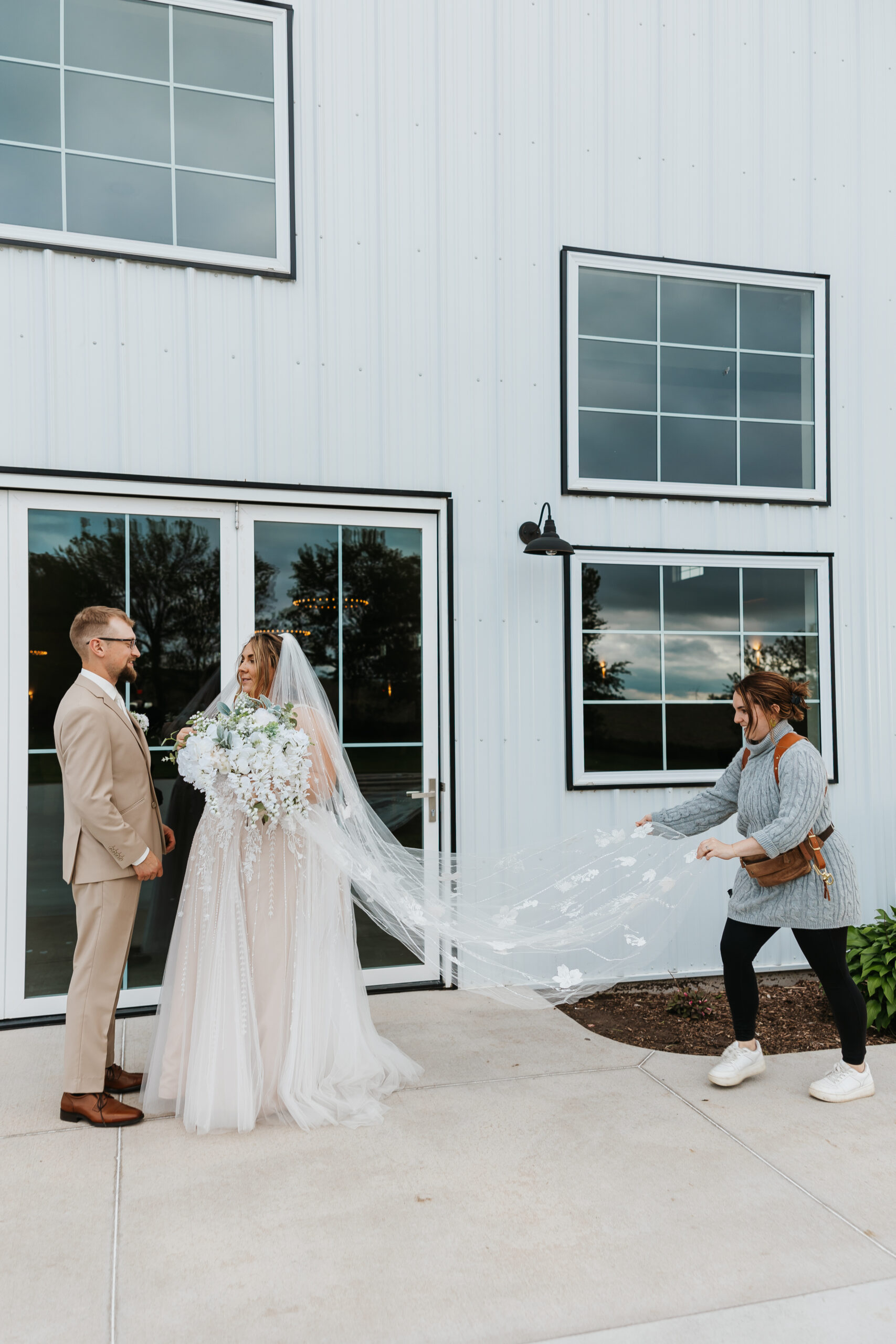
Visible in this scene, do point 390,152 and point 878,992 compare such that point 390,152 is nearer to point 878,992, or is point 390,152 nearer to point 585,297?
point 585,297

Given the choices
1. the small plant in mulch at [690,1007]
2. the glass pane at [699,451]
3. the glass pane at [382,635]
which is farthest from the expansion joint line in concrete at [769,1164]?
the glass pane at [699,451]

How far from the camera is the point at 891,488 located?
6082 millimetres

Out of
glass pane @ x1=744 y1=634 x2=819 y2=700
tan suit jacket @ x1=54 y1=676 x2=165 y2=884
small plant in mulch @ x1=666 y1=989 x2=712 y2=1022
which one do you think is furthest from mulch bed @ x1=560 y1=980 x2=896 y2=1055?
tan suit jacket @ x1=54 y1=676 x2=165 y2=884

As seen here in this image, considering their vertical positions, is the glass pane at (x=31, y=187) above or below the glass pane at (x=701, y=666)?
above

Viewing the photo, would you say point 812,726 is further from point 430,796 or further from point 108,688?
point 108,688

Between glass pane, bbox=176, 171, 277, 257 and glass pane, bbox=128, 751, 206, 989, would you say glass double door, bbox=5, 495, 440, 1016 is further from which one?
glass pane, bbox=176, 171, 277, 257

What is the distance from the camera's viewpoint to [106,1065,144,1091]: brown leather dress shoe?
3.91 m

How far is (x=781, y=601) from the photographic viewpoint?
19.4ft

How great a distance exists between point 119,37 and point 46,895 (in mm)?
4314

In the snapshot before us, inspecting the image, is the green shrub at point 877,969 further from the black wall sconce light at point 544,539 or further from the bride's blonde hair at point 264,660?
the bride's blonde hair at point 264,660

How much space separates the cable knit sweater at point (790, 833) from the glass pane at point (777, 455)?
2457 millimetres

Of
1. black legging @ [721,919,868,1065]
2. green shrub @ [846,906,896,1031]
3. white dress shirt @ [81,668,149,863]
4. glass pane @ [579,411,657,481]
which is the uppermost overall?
glass pane @ [579,411,657,481]

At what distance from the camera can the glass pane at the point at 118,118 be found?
4.82 metres

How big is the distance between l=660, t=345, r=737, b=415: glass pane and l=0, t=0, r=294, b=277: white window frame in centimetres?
226
